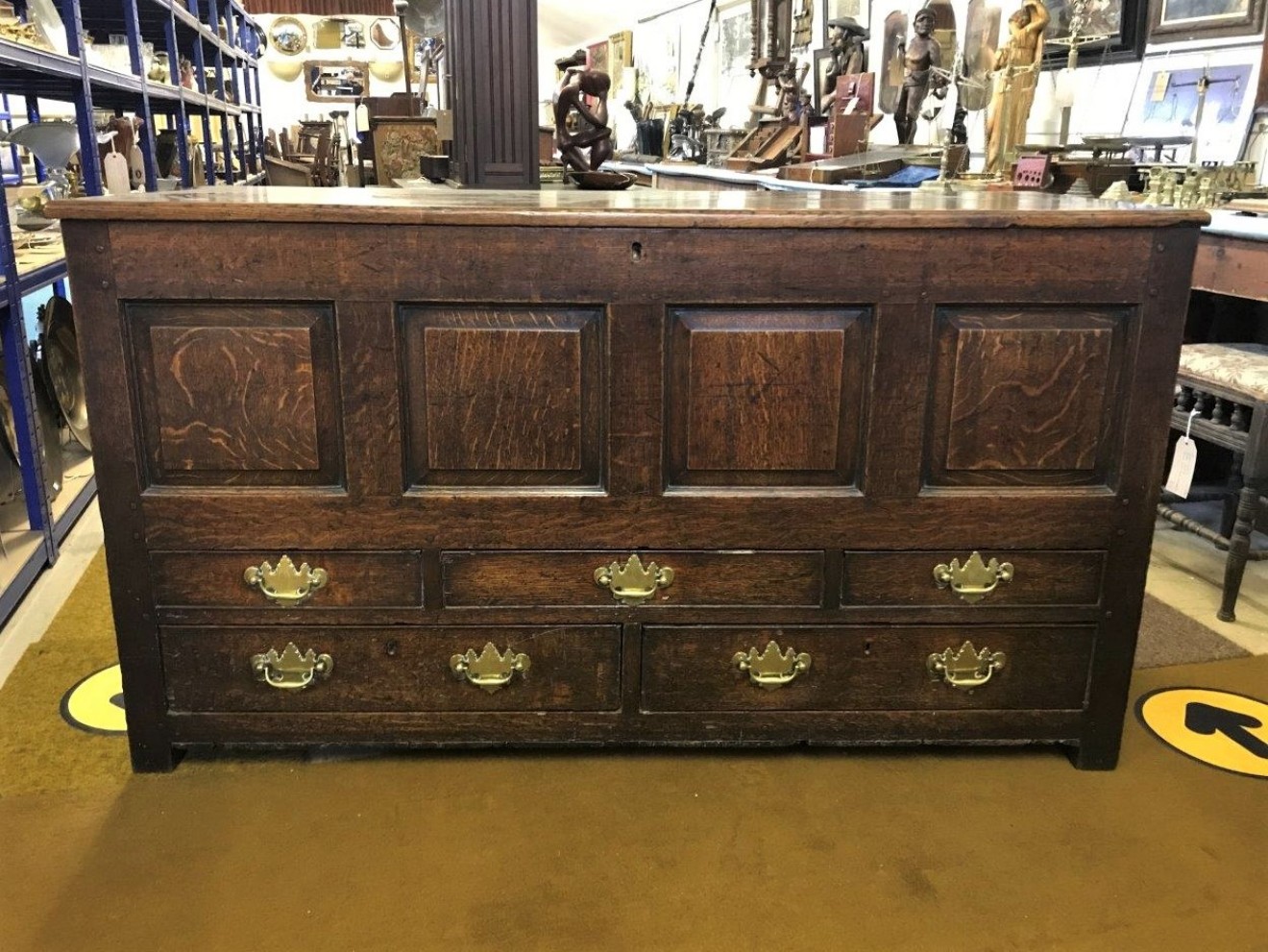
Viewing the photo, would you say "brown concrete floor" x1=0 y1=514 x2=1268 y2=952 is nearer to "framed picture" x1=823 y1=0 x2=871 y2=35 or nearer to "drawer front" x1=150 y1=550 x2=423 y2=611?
"drawer front" x1=150 y1=550 x2=423 y2=611

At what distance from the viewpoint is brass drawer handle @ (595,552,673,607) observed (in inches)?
71.1

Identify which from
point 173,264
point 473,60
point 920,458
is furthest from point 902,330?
point 473,60

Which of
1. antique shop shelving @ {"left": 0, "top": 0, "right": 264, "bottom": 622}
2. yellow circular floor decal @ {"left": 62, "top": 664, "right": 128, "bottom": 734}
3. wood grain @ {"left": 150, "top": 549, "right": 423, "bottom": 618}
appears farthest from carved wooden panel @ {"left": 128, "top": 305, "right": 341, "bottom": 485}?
antique shop shelving @ {"left": 0, "top": 0, "right": 264, "bottom": 622}

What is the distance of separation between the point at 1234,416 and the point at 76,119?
11.8ft

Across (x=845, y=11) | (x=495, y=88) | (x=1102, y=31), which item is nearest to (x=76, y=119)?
(x=495, y=88)

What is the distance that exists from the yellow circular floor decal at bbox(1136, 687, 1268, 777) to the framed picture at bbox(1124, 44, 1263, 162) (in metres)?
1.89

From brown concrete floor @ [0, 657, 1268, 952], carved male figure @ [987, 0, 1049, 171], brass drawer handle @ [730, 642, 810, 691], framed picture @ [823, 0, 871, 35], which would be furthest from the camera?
framed picture @ [823, 0, 871, 35]

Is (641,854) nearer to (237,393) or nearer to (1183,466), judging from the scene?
(237,393)

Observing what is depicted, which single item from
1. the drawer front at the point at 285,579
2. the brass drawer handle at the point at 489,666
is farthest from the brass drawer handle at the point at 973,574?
the drawer front at the point at 285,579

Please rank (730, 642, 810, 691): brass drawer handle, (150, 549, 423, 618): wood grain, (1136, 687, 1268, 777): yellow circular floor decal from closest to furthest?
(150, 549, 423, 618): wood grain < (730, 642, 810, 691): brass drawer handle < (1136, 687, 1268, 777): yellow circular floor decal

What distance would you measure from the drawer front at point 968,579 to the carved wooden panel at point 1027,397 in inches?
5.4

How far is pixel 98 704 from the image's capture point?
6.97 ft

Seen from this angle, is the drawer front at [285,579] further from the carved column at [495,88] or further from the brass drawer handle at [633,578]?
the carved column at [495,88]

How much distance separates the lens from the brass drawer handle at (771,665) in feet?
6.15
